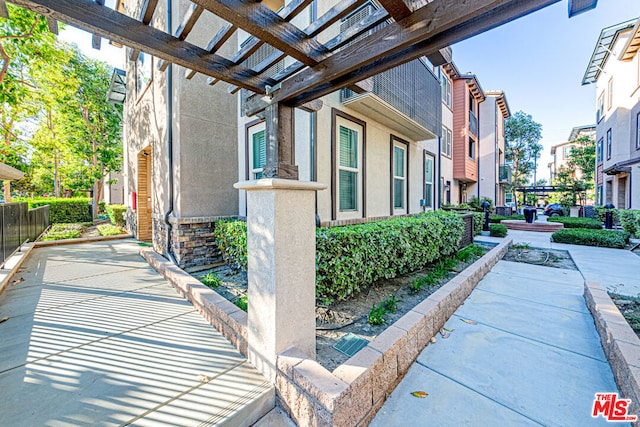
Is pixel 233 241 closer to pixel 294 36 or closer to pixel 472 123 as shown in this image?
pixel 294 36

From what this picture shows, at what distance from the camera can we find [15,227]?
559 cm

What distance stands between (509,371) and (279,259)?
2.54m

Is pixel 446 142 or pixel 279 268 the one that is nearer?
pixel 279 268

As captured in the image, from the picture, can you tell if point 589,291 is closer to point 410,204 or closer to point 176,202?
point 410,204

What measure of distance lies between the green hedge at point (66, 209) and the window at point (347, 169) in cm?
1593

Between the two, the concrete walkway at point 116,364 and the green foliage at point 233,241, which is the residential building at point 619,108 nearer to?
the green foliage at point 233,241

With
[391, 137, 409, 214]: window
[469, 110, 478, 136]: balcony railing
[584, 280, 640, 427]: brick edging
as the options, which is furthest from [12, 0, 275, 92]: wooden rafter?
[469, 110, 478, 136]: balcony railing

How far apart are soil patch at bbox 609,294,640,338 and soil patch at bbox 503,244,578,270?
91.8 inches

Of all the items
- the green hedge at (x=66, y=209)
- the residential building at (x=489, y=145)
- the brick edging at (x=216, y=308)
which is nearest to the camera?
the brick edging at (x=216, y=308)

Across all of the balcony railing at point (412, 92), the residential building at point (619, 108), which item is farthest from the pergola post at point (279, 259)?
the residential building at point (619, 108)

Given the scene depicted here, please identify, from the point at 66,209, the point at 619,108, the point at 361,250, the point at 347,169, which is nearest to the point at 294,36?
the point at 361,250

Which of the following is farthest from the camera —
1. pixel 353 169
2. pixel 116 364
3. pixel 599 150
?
pixel 599 150

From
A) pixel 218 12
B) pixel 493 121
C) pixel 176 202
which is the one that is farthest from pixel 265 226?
pixel 493 121
